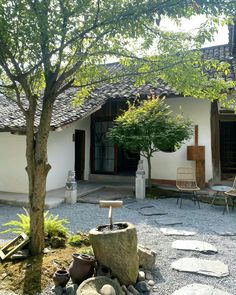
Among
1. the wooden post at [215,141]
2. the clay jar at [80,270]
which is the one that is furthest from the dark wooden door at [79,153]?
the clay jar at [80,270]

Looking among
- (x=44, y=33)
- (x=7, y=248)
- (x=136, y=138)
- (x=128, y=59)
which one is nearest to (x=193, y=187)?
(x=136, y=138)

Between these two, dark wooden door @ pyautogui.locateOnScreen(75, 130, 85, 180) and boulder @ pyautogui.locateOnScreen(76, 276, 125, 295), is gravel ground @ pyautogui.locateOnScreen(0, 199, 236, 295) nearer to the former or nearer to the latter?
boulder @ pyautogui.locateOnScreen(76, 276, 125, 295)

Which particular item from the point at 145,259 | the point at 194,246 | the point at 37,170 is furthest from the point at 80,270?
the point at 194,246

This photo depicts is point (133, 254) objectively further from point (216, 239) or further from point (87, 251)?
point (216, 239)

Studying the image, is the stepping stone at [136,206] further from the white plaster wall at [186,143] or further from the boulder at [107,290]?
the boulder at [107,290]

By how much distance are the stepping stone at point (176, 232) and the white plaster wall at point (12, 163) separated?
216 inches

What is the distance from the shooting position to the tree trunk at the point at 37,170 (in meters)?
4.13

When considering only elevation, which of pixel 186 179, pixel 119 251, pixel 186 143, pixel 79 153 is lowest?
pixel 119 251

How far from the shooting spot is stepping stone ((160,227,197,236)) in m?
5.73

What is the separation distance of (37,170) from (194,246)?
304 cm

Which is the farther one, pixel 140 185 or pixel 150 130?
pixel 140 185

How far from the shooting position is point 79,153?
12.5 metres

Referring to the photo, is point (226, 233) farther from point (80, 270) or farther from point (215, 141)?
point (215, 141)

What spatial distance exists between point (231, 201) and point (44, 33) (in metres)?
7.37
